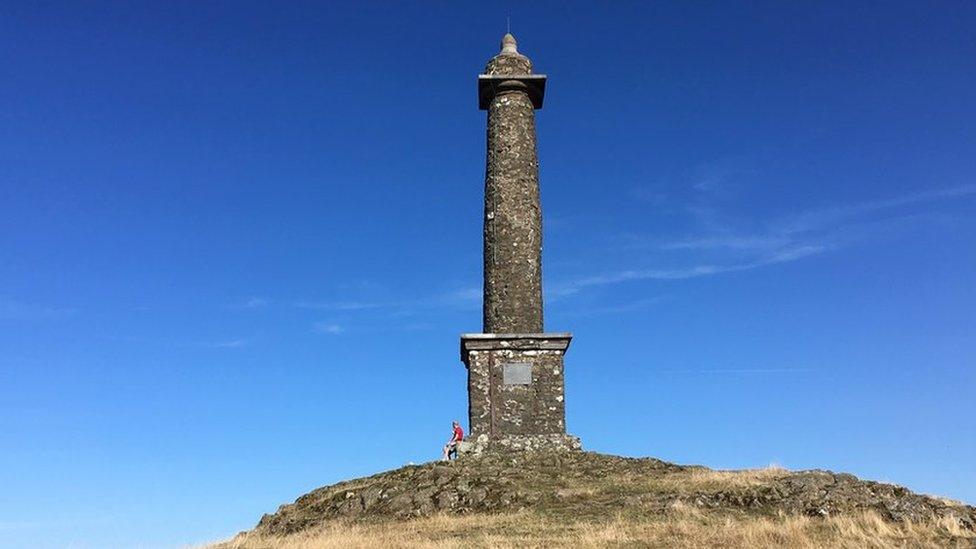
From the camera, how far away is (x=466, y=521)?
57.7 ft

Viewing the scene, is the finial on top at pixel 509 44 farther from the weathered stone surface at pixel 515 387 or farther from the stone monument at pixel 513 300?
the weathered stone surface at pixel 515 387

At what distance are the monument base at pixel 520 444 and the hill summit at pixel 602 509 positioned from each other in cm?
194

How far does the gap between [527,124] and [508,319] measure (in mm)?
7170

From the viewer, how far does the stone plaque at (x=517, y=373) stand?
1042 inches

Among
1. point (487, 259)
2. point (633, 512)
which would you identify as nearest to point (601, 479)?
point (633, 512)

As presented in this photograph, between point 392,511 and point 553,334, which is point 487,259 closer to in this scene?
point 553,334

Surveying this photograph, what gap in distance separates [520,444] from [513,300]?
475cm

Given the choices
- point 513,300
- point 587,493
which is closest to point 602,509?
point 587,493

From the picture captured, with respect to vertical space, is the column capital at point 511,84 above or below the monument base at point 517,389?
above

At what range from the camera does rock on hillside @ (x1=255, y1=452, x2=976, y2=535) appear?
58.3ft

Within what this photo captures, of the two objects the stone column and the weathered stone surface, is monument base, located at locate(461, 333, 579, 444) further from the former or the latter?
the stone column

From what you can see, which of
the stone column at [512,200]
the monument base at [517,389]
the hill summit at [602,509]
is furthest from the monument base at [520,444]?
the stone column at [512,200]

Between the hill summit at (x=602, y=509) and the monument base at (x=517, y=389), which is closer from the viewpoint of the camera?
the hill summit at (x=602, y=509)

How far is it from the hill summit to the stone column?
19.1 feet
